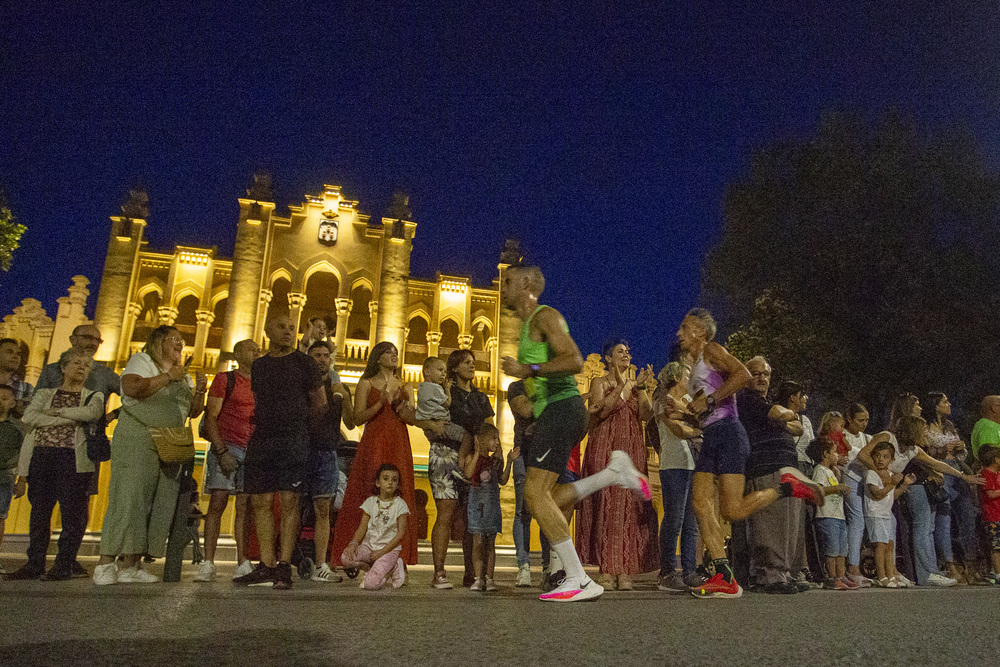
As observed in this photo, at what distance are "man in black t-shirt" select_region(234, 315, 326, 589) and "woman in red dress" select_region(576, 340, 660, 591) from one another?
269 cm

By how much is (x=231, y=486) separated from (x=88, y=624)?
3356 millimetres

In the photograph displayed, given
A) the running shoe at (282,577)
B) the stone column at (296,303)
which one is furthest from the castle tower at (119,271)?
the running shoe at (282,577)

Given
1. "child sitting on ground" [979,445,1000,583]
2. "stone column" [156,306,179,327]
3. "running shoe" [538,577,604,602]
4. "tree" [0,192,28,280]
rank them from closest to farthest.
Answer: "running shoe" [538,577,604,602] < "child sitting on ground" [979,445,1000,583] < "tree" [0,192,28,280] < "stone column" [156,306,179,327]

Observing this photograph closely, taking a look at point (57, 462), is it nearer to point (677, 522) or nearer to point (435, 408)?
point (435, 408)

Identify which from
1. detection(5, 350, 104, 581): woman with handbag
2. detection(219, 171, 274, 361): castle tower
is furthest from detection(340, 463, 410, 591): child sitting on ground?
detection(219, 171, 274, 361): castle tower

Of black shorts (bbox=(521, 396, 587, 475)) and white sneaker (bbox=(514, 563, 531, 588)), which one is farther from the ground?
black shorts (bbox=(521, 396, 587, 475))

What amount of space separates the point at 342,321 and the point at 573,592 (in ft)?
68.3

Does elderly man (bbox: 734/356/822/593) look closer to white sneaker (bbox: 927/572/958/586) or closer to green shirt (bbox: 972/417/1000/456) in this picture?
white sneaker (bbox: 927/572/958/586)

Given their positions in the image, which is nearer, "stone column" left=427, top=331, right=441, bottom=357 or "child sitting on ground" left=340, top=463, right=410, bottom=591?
"child sitting on ground" left=340, top=463, right=410, bottom=591

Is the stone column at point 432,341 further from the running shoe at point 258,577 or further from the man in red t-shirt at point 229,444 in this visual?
the running shoe at point 258,577

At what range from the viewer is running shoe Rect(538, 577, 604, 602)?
4.35 meters

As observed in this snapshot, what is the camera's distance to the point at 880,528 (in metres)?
7.43

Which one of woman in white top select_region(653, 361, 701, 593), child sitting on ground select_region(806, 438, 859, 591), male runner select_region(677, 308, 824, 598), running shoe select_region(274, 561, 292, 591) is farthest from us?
child sitting on ground select_region(806, 438, 859, 591)

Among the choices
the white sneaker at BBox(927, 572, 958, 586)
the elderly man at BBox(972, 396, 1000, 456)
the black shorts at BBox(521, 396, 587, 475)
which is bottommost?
the white sneaker at BBox(927, 572, 958, 586)
